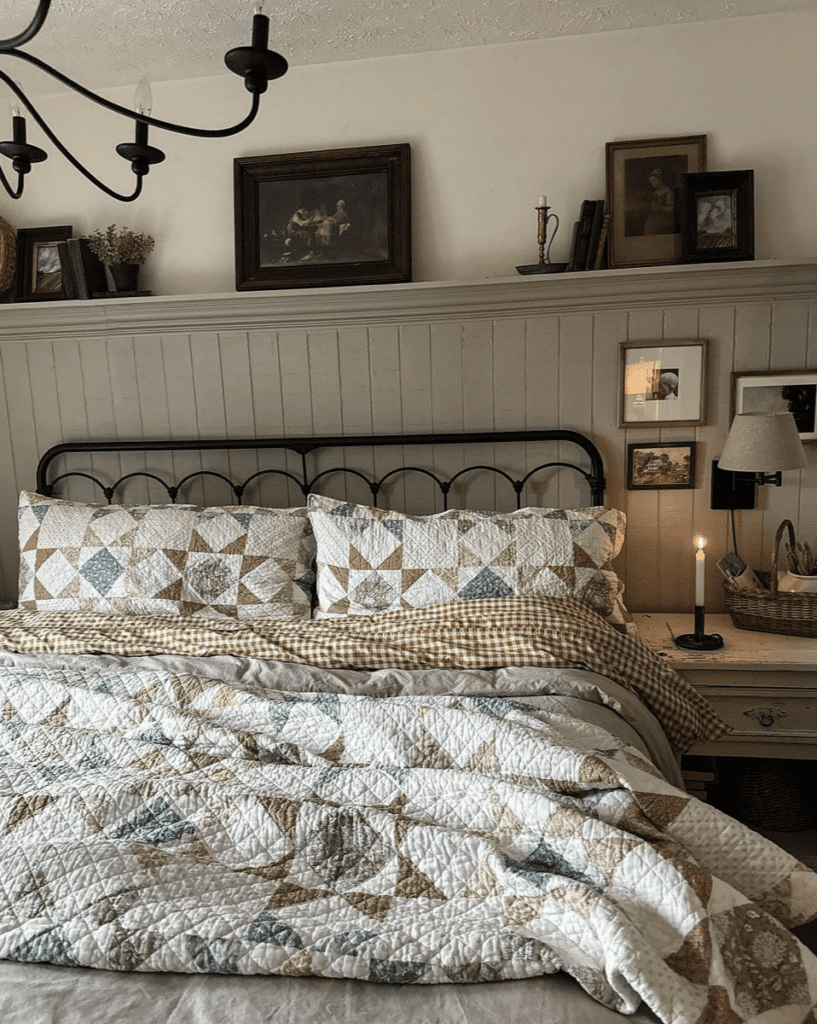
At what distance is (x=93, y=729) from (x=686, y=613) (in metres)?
1.72

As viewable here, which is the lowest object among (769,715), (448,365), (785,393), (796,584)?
(769,715)

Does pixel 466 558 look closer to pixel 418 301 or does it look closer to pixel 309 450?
pixel 309 450

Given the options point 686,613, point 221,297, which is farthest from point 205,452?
point 686,613

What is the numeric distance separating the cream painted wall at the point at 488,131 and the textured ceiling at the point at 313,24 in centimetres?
6

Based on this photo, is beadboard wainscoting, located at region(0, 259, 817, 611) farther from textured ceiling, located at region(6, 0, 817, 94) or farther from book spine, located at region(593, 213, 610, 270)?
textured ceiling, located at region(6, 0, 817, 94)

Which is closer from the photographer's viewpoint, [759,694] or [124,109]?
[124,109]

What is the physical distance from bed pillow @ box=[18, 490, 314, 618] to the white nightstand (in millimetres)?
1061

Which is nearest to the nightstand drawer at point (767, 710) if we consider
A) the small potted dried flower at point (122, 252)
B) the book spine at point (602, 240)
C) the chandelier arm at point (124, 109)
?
the book spine at point (602, 240)

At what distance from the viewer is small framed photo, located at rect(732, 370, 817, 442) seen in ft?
7.74

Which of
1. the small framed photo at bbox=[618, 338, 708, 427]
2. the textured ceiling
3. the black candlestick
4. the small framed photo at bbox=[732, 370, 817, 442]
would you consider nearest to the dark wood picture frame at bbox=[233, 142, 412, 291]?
the textured ceiling

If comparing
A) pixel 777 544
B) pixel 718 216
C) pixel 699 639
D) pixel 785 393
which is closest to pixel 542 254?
pixel 718 216

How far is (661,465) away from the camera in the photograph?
2469mm

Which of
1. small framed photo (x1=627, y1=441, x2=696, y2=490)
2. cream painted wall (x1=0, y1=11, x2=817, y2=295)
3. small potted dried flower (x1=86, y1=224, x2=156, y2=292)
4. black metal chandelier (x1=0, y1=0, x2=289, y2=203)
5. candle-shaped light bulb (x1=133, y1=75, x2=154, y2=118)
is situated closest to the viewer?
black metal chandelier (x1=0, y1=0, x2=289, y2=203)

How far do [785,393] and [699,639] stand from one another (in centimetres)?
77
